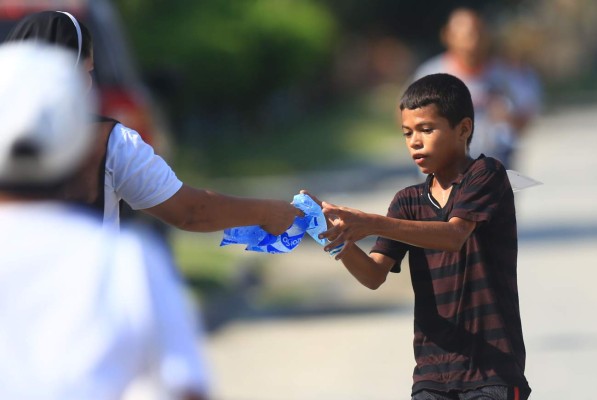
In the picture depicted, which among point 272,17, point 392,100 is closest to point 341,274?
point 272,17

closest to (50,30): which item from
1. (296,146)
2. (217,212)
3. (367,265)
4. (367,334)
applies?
(217,212)

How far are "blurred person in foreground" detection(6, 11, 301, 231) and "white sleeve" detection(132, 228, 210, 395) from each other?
0.78m

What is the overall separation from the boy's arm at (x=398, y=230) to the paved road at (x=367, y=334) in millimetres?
3495

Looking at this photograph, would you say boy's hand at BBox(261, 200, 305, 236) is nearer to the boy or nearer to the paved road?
the boy

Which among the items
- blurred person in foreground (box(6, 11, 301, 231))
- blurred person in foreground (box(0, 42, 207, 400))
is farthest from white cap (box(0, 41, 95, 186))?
blurred person in foreground (box(6, 11, 301, 231))

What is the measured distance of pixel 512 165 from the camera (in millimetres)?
9211

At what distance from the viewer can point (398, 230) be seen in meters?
3.83

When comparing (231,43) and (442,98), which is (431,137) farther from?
(231,43)

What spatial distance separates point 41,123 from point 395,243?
206cm

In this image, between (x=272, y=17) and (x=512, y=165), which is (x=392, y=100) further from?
(x=512, y=165)

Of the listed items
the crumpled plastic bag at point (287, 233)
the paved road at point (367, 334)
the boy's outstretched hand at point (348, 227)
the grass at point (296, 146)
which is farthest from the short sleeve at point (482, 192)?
the grass at point (296, 146)

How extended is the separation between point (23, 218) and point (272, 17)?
87.6 feet

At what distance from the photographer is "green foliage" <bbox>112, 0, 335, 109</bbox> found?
22016mm

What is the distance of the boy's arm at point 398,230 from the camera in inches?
150
